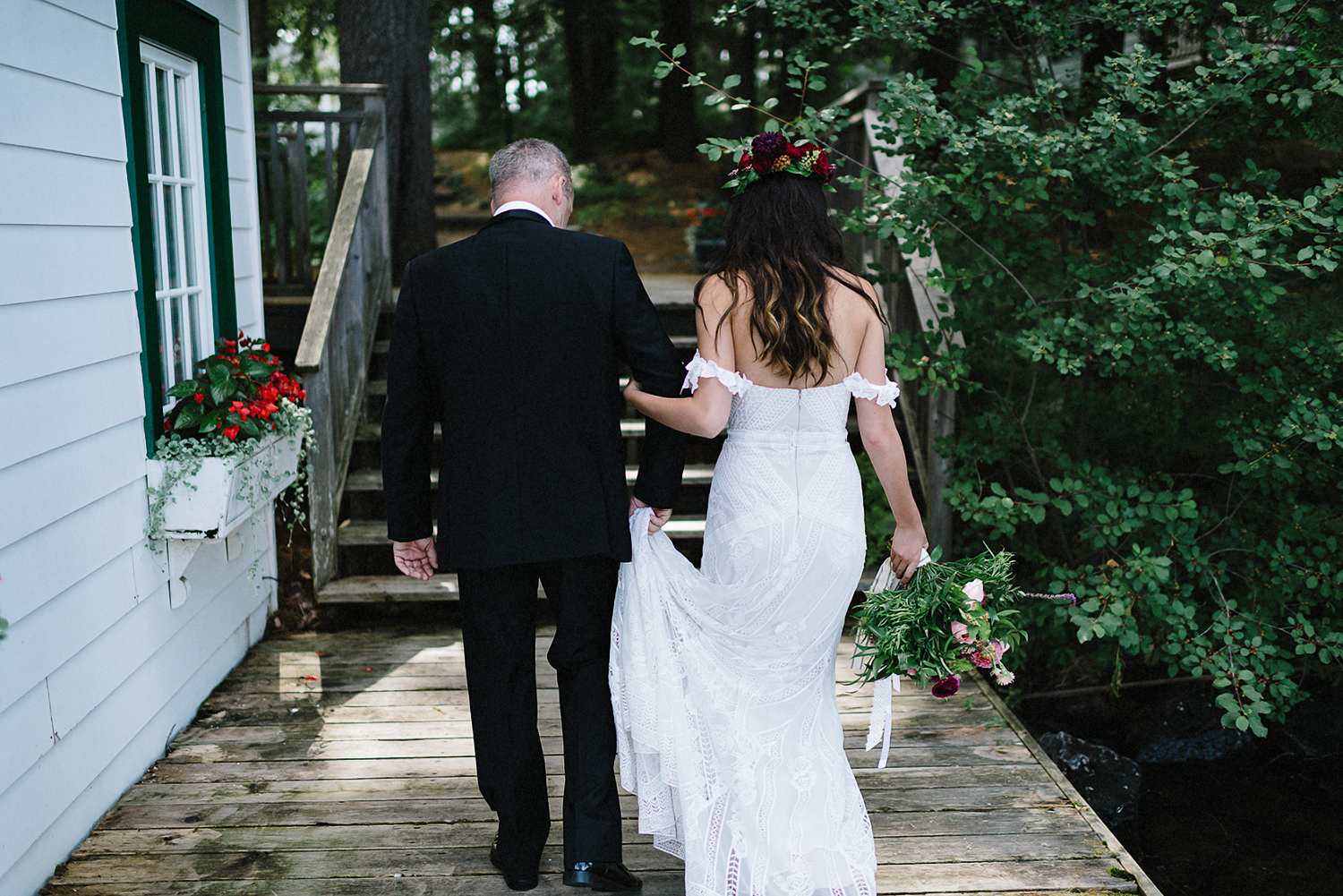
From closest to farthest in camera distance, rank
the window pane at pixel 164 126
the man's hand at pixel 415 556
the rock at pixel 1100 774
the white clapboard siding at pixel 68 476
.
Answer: the white clapboard siding at pixel 68 476
the man's hand at pixel 415 556
the window pane at pixel 164 126
the rock at pixel 1100 774

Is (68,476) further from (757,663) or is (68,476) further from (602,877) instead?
(757,663)

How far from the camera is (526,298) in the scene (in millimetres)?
2457

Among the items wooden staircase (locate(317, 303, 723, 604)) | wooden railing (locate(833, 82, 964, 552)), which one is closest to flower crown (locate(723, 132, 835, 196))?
wooden railing (locate(833, 82, 964, 552))

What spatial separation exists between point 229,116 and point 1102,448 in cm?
410

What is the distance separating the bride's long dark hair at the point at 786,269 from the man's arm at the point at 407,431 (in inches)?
27.5

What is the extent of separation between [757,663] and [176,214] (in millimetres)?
2683

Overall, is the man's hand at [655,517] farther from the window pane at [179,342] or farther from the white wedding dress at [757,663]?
the window pane at [179,342]

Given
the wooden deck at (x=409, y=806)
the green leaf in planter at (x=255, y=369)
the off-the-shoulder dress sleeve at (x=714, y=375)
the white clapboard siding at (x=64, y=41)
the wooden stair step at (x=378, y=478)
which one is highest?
the white clapboard siding at (x=64, y=41)

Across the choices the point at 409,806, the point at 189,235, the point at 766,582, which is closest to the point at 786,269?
the point at 766,582

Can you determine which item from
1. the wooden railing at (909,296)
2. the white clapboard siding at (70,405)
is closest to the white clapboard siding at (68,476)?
the white clapboard siding at (70,405)

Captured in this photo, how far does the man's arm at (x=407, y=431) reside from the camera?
2.54m

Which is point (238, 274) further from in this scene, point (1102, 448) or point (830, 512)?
point (1102, 448)

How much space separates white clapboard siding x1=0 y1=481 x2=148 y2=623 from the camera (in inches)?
103

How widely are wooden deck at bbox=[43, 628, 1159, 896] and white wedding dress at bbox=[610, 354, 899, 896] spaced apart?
0.30m
